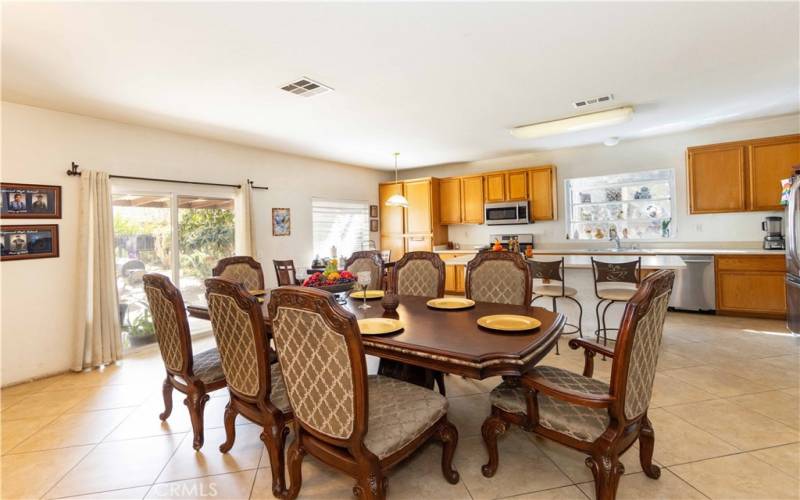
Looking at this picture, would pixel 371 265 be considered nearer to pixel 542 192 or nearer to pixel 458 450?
pixel 458 450

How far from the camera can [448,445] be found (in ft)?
5.51

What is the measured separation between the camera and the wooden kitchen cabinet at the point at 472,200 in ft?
20.8

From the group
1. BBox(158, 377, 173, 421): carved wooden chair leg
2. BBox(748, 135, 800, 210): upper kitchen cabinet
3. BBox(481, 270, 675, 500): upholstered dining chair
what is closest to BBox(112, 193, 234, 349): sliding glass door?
BBox(158, 377, 173, 421): carved wooden chair leg

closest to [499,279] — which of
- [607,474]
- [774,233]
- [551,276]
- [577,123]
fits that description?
[551,276]

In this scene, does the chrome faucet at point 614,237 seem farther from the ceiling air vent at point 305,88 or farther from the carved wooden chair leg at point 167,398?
the carved wooden chair leg at point 167,398

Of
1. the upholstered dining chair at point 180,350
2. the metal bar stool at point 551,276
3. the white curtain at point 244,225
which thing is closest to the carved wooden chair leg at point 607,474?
the upholstered dining chair at point 180,350

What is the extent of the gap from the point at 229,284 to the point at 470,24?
6.58 ft

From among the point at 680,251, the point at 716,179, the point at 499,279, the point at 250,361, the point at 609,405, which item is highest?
the point at 716,179

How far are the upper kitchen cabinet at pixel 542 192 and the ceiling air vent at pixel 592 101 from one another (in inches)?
83.7

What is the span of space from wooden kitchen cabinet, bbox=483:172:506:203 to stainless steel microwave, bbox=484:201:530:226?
14 cm

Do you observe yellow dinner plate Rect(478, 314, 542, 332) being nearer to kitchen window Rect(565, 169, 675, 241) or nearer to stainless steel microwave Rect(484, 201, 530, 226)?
stainless steel microwave Rect(484, 201, 530, 226)

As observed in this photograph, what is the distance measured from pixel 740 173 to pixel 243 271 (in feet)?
19.4

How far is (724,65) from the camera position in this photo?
9.37ft

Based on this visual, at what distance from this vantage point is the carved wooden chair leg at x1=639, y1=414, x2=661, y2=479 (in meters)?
1.65
